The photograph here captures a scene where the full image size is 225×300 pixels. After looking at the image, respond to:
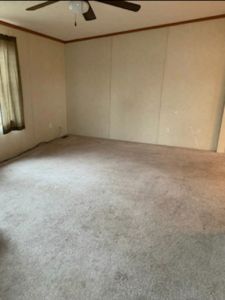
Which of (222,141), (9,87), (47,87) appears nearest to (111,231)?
(9,87)

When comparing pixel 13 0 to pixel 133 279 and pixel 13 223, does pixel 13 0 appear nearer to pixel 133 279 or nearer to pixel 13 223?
pixel 133 279

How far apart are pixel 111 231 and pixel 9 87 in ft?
9.39

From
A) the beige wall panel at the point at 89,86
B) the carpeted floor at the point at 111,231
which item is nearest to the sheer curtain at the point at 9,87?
the carpeted floor at the point at 111,231

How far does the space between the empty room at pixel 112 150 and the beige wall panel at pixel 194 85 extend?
0.06 feet

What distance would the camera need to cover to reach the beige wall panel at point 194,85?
12.5 ft

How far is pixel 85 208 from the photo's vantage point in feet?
7.31

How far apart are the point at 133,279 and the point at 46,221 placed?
990 millimetres

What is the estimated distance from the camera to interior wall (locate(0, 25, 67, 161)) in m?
3.72

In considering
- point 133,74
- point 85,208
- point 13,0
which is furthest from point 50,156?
point 13,0

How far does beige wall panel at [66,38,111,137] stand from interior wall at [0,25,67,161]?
0.73 ft

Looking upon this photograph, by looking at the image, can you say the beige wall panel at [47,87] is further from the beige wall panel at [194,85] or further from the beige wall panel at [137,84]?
the beige wall panel at [194,85]

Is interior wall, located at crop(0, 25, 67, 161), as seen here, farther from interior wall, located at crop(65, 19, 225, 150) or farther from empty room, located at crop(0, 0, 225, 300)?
interior wall, located at crop(65, 19, 225, 150)

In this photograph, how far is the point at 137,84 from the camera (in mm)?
4465

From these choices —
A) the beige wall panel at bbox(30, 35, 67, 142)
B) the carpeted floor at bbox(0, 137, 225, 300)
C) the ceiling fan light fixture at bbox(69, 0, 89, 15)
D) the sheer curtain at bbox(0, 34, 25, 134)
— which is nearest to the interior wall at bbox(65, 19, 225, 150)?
the beige wall panel at bbox(30, 35, 67, 142)
